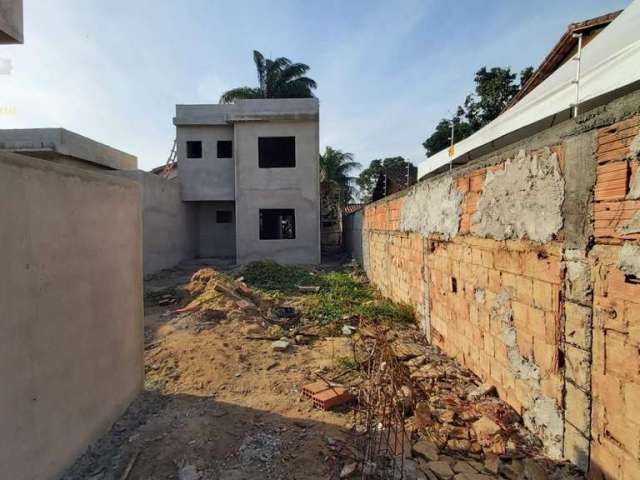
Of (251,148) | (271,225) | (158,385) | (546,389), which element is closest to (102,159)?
(251,148)

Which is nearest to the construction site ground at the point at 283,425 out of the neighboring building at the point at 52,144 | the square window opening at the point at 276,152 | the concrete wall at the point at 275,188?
the concrete wall at the point at 275,188

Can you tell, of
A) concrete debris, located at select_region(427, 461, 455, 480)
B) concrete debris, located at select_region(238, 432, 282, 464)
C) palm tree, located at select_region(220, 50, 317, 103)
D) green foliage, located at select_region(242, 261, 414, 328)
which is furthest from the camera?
palm tree, located at select_region(220, 50, 317, 103)

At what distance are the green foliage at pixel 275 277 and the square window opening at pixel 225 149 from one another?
5.66 metres

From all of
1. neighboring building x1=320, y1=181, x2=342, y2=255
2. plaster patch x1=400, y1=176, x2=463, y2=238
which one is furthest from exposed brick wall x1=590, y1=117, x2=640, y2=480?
neighboring building x1=320, y1=181, x2=342, y2=255

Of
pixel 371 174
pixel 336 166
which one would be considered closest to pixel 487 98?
pixel 336 166

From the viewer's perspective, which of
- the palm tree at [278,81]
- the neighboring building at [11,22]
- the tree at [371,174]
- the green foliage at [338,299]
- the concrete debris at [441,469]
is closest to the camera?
the concrete debris at [441,469]

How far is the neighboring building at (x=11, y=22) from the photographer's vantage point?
3.43 m

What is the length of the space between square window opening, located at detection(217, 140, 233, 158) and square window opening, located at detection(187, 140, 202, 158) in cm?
84

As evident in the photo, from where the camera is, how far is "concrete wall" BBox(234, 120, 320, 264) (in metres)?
13.6

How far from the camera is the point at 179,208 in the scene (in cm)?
1424

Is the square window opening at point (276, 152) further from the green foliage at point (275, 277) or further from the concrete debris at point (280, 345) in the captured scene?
the concrete debris at point (280, 345)

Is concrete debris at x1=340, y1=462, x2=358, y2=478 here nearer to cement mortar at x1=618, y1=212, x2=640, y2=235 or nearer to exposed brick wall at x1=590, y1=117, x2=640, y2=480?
exposed brick wall at x1=590, y1=117, x2=640, y2=480

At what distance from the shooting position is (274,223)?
1573 centimetres

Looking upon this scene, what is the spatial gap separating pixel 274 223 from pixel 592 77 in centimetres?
1368
